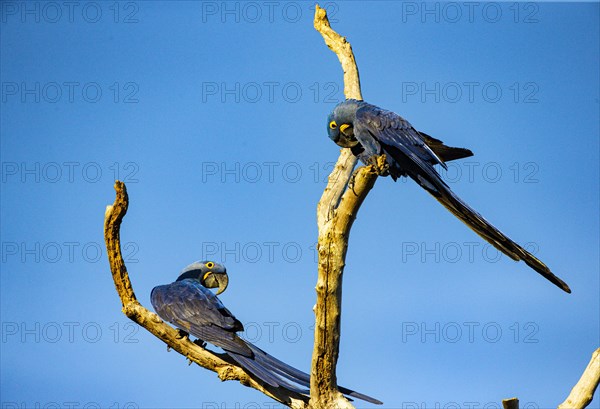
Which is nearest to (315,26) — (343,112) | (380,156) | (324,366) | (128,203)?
(343,112)

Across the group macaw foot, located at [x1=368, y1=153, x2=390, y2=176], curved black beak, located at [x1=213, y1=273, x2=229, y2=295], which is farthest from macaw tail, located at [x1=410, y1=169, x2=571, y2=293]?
curved black beak, located at [x1=213, y1=273, x2=229, y2=295]

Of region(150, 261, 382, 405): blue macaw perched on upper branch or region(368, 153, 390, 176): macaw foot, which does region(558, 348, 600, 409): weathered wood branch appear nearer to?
region(150, 261, 382, 405): blue macaw perched on upper branch

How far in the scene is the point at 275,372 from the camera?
499 centimetres

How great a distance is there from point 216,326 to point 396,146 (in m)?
1.79

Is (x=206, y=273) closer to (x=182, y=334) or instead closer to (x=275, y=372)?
(x=182, y=334)

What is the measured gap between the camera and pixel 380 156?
5.27 metres

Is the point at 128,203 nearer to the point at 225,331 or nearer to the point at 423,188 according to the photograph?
the point at 225,331

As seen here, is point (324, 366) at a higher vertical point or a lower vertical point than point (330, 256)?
lower

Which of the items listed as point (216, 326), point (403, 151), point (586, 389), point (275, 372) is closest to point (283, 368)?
point (275, 372)

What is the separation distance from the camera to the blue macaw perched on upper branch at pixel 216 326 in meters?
4.91

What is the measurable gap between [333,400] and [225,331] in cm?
90

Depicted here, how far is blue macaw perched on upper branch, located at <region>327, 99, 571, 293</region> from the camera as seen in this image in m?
5.07

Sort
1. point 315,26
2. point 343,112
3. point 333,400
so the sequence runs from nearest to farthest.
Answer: point 333,400, point 343,112, point 315,26

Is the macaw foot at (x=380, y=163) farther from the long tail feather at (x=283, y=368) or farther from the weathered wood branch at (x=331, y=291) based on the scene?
the long tail feather at (x=283, y=368)
